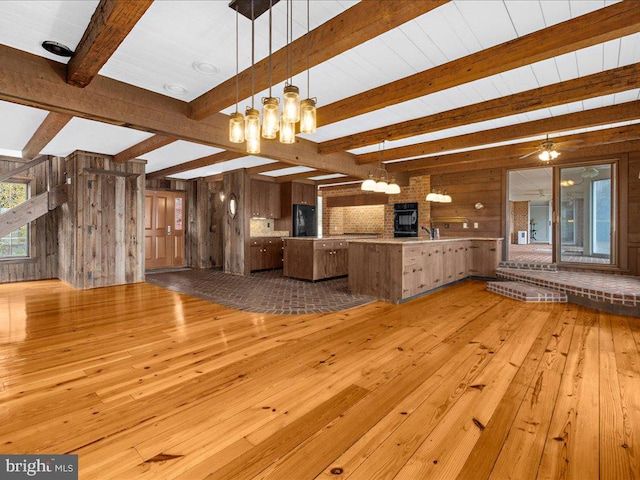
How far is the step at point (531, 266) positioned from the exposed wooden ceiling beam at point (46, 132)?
820 centimetres

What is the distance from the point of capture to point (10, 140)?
5.42m

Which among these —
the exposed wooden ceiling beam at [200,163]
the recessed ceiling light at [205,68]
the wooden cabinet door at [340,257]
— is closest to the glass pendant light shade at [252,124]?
the recessed ceiling light at [205,68]

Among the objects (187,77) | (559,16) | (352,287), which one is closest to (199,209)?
(352,287)

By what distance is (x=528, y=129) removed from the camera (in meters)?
4.91

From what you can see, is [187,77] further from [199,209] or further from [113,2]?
[199,209]

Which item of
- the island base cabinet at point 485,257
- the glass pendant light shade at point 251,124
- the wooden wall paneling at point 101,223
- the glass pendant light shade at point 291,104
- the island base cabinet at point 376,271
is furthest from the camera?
the island base cabinet at point 485,257

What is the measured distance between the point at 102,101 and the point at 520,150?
682 cm

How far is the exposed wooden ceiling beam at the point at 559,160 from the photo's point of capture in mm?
5926

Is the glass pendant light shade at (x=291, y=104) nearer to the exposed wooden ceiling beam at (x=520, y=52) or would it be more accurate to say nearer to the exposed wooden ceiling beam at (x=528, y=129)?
the exposed wooden ceiling beam at (x=520, y=52)

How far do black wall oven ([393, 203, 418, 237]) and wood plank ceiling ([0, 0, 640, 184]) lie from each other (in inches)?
142

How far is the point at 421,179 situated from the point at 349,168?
113 inches

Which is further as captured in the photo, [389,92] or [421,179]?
[421,179]

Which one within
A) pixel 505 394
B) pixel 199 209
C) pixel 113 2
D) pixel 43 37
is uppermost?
pixel 43 37

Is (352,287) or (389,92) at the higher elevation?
(389,92)
